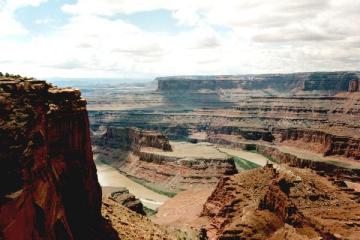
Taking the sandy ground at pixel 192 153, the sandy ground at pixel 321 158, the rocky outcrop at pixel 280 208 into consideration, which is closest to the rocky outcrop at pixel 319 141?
the sandy ground at pixel 321 158

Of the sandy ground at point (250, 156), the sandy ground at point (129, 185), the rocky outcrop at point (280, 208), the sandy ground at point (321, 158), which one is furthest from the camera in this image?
the sandy ground at point (250, 156)

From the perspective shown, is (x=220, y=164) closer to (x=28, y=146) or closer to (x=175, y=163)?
(x=175, y=163)

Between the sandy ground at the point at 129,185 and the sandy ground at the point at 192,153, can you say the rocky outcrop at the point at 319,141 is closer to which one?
the sandy ground at the point at 192,153

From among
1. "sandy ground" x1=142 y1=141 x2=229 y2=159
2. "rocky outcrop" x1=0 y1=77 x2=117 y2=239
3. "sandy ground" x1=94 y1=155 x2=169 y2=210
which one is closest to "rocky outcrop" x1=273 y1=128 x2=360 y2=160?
"sandy ground" x1=142 y1=141 x2=229 y2=159

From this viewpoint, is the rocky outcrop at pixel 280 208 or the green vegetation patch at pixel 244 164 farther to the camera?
the green vegetation patch at pixel 244 164

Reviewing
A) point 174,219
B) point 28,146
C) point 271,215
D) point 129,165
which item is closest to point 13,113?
point 28,146

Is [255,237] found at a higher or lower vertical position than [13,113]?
lower

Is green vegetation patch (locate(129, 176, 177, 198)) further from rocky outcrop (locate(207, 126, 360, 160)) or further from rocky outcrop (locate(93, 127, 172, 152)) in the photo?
rocky outcrop (locate(207, 126, 360, 160))

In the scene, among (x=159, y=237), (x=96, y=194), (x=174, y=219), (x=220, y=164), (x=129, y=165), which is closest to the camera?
(x=96, y=194)
